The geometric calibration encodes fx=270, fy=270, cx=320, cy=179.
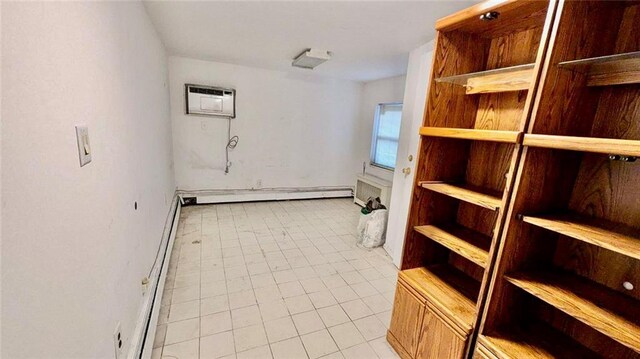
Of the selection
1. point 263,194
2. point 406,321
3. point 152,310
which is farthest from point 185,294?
point 263,194

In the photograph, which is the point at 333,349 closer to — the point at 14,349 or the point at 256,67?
the point at 14,349

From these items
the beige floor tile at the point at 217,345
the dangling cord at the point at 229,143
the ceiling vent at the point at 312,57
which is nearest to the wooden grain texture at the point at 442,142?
the beige floor tile at the point at 217,345

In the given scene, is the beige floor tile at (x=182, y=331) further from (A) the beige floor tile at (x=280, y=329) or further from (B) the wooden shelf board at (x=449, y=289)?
(B) the wooden shelf board at (x=449, y=289)

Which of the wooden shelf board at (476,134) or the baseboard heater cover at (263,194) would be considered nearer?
the wooden shelf board at (476,134)

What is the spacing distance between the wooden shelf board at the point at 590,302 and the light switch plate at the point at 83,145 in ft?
5.68

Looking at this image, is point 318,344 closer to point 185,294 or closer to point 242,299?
point 242,299

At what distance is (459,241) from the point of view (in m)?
1.48

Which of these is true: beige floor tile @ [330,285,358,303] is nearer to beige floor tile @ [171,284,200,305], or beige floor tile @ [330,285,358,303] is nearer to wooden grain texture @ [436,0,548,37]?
beige floor tile @ [171,284,200,305]

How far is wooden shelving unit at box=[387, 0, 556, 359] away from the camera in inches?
51.8

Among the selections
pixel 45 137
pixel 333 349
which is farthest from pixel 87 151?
pixel 333 349

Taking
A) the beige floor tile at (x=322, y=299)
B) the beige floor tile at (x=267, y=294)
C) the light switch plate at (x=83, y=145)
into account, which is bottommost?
the beige floor tile at (x=267, y=294)

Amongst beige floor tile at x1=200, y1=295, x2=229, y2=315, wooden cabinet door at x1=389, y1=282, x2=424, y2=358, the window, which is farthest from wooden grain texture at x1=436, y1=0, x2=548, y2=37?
the window

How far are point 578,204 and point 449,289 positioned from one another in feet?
2.47

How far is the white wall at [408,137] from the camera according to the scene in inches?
97.7
